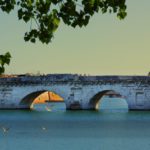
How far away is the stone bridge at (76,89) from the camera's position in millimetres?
56250

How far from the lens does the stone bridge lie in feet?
185

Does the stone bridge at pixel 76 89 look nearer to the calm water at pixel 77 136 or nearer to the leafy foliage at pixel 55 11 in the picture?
the calm water at pixel 77 136

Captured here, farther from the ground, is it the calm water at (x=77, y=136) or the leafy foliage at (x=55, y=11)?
the leafy foliage at (x=55, y=11)

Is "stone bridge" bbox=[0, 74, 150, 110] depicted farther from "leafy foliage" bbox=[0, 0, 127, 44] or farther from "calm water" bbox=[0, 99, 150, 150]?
"leafy foliage" bbox=[0, 0, 127, 44]

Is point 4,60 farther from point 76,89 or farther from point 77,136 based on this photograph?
point 76,89

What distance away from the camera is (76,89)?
5828cm

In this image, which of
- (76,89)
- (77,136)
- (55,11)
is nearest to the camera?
(55,11)

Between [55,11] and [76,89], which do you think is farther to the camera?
[76,89]

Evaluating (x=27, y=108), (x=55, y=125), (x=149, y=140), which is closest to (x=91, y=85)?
(x=27, y=108)

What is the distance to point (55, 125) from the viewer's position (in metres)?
38.6

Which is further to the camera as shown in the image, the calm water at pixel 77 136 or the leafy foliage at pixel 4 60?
the calm water at pixel 77 136

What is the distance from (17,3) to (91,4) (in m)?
0.66

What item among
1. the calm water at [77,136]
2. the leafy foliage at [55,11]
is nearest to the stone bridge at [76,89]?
the calm water at [77,136]

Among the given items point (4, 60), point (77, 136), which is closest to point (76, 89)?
point (77, 136)
